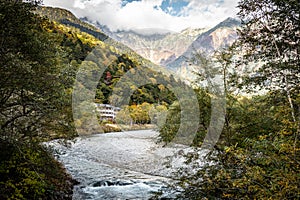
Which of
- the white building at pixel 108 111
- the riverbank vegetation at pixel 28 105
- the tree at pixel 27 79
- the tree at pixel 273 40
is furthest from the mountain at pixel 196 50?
the white building at pixel 108 111

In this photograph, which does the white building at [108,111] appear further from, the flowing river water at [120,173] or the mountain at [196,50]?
the mountain at [196,50]

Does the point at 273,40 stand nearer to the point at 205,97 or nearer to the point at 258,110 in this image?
the point at 258,110

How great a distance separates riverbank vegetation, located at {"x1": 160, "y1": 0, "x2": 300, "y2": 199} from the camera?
4164 millimetres

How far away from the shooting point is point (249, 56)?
23.5ft

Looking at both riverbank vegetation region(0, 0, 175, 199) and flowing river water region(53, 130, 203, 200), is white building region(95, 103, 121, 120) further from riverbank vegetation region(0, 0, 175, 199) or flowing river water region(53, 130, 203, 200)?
riverbank vegetation region(0, 0, 175, 199)

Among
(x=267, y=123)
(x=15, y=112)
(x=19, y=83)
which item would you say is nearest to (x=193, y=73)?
(x=267, y=123)

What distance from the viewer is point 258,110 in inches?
300

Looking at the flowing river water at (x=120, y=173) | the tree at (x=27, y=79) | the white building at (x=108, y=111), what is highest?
the tree at (x=27, y=79)

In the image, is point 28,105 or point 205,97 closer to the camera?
point 28,105

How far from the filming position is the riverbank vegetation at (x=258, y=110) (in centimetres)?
416

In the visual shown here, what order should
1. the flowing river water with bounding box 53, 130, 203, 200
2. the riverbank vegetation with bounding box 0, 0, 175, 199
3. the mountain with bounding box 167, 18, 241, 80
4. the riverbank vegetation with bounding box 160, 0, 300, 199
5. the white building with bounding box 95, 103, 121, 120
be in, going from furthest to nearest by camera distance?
the white building with bounding box 95, 103, 121, 120, the flowing river water with bounding box 53, 130, 203, 200, the mountain with bounding box 167, 18, 241, 80, the riverbank vegetation with bounding box 0, 0, 175, 199, the riverbank vegetation with bounding box 160, 0, 300, 199

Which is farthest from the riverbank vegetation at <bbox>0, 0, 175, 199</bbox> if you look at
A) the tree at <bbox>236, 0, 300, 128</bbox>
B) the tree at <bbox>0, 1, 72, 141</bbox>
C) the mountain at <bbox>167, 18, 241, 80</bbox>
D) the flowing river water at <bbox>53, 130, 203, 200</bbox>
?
the tree at <bbox>236, 0, 300, 128</bbox>

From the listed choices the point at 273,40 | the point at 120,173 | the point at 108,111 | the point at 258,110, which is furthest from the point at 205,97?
the point at 108,111

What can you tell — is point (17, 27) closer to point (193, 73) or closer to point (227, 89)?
point (193, 73)
